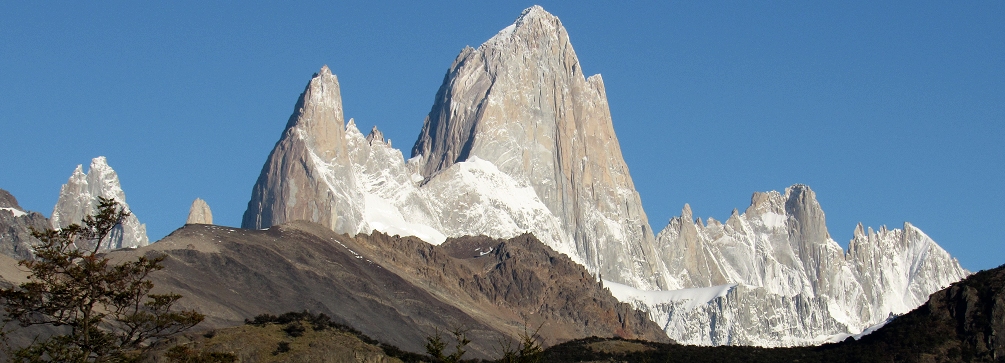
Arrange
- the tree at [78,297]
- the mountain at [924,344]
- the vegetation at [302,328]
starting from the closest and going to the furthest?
1. the tree at [78,297]
2. the vegetation at [302,328]
3. the mountain at [924,344]

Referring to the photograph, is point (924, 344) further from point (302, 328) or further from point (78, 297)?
point (78, 297)

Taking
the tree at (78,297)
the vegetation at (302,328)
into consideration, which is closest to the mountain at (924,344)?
the vegetation at (302,328)

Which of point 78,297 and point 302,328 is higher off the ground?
point 302,328

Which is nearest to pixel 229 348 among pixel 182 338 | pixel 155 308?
pixel 182 338

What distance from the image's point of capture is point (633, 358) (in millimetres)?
111000

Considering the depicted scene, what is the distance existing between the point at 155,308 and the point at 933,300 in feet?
252

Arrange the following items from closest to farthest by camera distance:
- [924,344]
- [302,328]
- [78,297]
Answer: [78,297]
[302,328]
[924,344]

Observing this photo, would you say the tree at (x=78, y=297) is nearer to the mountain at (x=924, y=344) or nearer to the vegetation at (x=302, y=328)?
the vegetation at (x=302, y=328)

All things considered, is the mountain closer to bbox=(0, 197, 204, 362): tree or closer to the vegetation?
the vegetation

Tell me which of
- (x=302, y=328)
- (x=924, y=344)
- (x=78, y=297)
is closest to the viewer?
(x=78, y=297)

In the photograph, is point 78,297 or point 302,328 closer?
point 78,297

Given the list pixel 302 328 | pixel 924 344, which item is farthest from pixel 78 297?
pixel 924 344

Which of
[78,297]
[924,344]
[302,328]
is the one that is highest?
[924,344]

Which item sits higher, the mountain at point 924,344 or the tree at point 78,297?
the mountain at point 924,344
